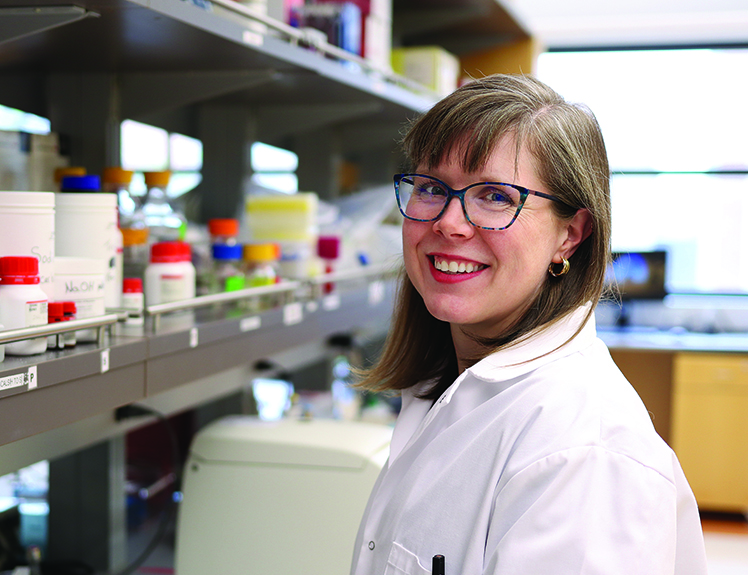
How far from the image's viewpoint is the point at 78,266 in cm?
100

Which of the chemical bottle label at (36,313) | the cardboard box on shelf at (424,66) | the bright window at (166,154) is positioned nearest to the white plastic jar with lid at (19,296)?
the chemical bottle label at (36,313)

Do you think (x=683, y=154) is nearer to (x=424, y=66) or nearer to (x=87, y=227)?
(x=424, y=66)

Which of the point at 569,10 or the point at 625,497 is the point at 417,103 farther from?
the point at 569,10

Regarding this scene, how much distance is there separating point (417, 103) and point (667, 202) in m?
3.46

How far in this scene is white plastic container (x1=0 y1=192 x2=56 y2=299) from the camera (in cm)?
91

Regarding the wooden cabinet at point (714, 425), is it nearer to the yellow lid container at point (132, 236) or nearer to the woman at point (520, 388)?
the woman at point (520, 388)

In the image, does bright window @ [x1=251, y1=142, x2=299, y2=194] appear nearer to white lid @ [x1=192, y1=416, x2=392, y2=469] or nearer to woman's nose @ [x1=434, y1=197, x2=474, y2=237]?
white lid @ [x1=192, y1=416, x2=392, y2=469]

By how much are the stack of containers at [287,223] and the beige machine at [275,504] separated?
543mm

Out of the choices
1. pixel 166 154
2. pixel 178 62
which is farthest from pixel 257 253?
pixel 166 154

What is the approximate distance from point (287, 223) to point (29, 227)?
Result: 1.00 meters

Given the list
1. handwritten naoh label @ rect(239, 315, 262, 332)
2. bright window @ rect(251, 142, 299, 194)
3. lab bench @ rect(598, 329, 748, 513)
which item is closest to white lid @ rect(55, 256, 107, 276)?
handwritten naoh label @ rect(239, 315, 262, 332)

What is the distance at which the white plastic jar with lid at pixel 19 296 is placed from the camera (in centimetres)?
85

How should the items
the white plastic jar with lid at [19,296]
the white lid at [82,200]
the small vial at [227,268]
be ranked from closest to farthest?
the white plastic jar with lid at [19,296], the white lid at [82,200], the small vial at [227,268]

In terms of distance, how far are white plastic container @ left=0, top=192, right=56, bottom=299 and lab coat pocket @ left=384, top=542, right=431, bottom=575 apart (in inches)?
21.3
